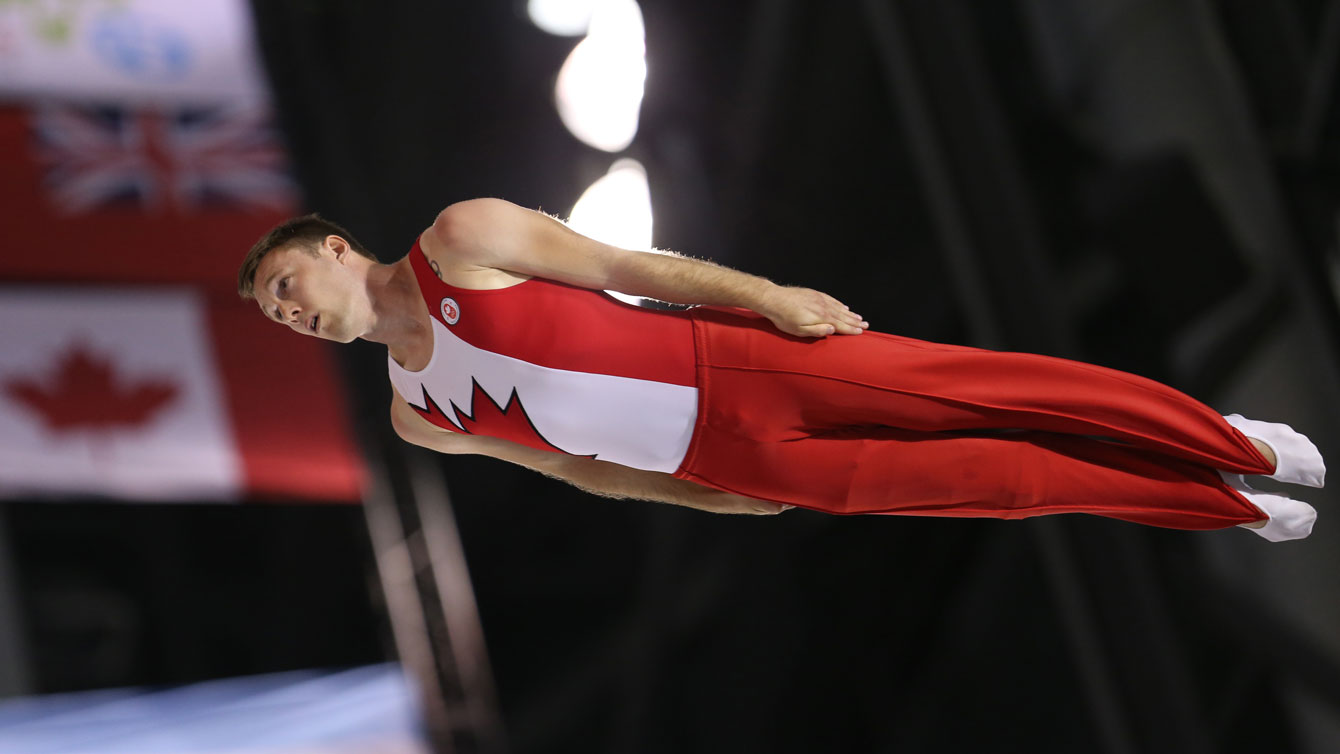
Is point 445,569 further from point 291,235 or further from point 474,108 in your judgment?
point 291,235

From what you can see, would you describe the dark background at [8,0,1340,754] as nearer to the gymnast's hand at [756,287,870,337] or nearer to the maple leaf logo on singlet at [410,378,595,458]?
the maple leaf logo on singlet at [410,378,595,458]

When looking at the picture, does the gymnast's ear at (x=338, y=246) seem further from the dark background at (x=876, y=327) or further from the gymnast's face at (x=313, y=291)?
the dark background at (x=876, y=327)

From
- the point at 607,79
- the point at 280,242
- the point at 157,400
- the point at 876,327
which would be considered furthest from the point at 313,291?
the point at 876,327

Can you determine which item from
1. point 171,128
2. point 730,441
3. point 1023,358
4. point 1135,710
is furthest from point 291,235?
point 1135,710

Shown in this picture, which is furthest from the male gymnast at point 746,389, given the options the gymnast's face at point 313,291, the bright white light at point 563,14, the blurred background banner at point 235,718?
the bright white light at point 563,14

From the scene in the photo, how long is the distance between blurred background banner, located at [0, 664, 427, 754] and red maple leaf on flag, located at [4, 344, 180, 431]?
128cm

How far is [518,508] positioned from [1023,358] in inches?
177

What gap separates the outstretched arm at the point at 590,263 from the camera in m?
1.93

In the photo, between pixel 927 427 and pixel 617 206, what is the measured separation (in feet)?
11.3

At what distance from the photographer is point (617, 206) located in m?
5.27

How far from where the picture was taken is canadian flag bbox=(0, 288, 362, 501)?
4.58 metres

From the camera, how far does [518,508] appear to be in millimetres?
6168

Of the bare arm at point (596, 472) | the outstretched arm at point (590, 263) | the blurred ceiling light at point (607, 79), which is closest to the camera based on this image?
the outstretched arm at point (590, 263)

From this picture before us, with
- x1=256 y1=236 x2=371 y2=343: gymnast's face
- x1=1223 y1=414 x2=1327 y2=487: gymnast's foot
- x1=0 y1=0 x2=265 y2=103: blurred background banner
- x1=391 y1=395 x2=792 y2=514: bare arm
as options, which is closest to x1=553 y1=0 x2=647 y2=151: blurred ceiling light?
x1=0 y1=0 x2=265 y2=103: blurred background banner
